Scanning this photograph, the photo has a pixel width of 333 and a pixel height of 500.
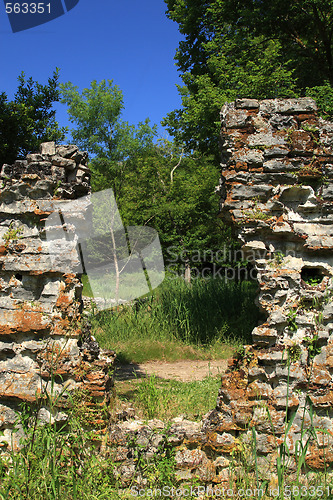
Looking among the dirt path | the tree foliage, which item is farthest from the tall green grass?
the tree foliage

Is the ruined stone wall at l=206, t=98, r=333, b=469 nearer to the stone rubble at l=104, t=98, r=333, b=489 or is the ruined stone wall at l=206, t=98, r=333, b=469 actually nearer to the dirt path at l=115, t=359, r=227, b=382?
the stone rubble at l=104, t=98, r=333, b=489

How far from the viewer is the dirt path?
6.14 m

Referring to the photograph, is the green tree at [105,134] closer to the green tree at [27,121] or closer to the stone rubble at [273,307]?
the green tree at [27,121]

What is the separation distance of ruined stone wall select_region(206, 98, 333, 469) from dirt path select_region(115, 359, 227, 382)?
260 centimetres

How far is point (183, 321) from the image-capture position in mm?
7891

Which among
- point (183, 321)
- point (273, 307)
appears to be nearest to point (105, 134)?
point (183, 321)

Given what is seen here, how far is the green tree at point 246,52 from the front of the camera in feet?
29.0

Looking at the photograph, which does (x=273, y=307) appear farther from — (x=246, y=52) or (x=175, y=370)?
(x=246, y=52)

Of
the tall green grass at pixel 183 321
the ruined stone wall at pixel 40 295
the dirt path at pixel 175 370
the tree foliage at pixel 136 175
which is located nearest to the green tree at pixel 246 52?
the tree foliage at pixel 136 175

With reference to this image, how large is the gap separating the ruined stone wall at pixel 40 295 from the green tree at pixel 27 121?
4.80 meters

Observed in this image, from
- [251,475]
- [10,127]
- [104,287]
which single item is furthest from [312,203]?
[104,287]

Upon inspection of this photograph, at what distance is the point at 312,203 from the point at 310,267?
567 mm

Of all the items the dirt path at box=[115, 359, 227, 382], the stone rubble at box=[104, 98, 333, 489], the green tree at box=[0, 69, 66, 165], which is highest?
the green tree at box=[0, 69, 66, 165]

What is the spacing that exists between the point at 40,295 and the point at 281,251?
2277mm
